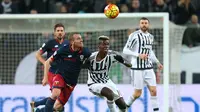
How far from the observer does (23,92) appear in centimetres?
1589

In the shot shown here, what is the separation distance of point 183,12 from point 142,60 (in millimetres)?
3270

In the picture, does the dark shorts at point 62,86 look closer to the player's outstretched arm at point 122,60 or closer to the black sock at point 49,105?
the black sock at point 49,105

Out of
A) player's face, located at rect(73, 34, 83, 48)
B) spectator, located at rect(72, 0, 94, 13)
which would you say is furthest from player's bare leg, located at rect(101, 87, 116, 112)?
spectator, located at rect(72, 0, 94, 13)

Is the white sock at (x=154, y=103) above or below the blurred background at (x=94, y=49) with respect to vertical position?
below

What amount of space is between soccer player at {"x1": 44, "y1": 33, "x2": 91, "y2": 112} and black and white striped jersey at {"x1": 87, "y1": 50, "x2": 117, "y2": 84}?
0.17 meters

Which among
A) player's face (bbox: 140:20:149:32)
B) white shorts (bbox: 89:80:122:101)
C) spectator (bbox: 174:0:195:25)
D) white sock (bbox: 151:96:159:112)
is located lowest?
white sock (bbox: 151:96:159:112)

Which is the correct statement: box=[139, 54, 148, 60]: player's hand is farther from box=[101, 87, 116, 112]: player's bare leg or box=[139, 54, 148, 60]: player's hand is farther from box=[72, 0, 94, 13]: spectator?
box=[72, 0, 94, 13]: spectator

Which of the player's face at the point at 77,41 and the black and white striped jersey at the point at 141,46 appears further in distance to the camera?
the black and white striped jersey at the point at 141,46

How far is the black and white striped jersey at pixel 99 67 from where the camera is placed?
12.7 m

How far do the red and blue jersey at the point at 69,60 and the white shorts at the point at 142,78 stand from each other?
2.16m

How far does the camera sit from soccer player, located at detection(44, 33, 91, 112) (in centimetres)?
1259

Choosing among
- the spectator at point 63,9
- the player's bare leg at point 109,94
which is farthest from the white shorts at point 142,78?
the spectator at point 63,9

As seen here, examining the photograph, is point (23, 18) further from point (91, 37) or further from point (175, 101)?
point (175, 101)

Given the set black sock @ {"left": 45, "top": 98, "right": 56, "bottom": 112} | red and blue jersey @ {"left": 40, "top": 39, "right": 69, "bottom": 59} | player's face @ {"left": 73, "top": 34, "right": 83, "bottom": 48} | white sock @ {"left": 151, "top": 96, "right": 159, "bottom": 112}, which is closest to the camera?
player's face @ {"left": 73, "top": 34, "right": 83, "bottom": 48}
